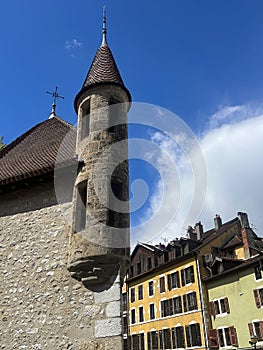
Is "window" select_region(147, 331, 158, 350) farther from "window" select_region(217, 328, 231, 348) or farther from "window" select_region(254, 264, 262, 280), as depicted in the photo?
"window" select_region(254, 264, 262, 280)

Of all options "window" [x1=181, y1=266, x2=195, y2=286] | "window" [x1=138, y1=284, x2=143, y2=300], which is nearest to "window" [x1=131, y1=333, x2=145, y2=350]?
"window" [x1=138, y1=284, x2=143, y2=300]

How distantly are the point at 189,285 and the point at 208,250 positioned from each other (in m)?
3.25

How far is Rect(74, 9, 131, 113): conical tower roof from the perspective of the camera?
33.9ft

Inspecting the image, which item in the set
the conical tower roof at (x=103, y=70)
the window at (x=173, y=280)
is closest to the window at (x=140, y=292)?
the window at (x=173, y=280)

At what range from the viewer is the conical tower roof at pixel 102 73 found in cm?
1032

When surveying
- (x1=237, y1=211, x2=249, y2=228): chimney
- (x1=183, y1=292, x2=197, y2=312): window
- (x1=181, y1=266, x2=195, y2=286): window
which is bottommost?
(x1=183, y1=292, x2=197, y2=312): window

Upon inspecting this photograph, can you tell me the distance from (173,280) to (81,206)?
25092mm

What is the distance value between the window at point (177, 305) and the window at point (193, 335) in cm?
148

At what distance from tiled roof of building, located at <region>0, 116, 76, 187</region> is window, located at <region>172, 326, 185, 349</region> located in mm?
22251

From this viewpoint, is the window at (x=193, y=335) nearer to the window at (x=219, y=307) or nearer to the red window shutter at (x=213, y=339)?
the red window shutter at (x=213, y=339)

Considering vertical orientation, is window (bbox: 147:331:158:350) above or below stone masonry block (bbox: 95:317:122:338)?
above

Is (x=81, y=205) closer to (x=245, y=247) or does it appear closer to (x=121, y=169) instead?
(x=121, y=169)

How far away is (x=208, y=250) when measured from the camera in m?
31.4

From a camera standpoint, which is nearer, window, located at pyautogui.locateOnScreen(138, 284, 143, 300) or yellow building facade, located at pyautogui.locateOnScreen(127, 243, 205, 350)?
yellow building facade, located at pyautogui.locateOnScreen(127, 243, 205, 350)
